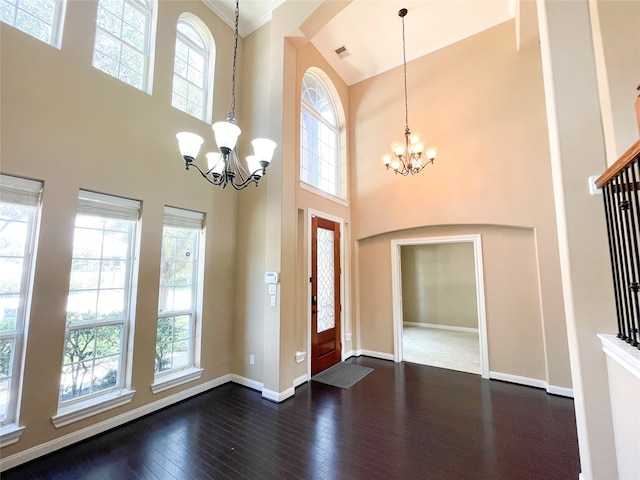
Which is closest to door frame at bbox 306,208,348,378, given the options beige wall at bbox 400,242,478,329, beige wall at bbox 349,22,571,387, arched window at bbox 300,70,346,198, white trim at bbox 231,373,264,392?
beige wall at bbox 349,22,571,387

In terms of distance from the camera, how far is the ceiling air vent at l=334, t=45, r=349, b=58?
501 centimetres

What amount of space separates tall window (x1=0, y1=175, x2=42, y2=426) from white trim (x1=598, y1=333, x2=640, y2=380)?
4.32m

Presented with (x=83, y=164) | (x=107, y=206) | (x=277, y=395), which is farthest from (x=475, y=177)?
(x=83, y=164)

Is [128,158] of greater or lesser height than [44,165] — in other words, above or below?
above

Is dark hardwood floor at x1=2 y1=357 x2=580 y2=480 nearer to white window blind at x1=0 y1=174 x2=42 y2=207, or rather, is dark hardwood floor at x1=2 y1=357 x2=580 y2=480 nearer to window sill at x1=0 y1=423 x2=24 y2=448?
window sill at x1=0 y1=423 x2=24 y2=448

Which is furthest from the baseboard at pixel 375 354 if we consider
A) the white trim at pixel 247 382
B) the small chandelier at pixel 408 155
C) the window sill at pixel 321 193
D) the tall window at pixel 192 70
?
the tall window at pixel 192 70

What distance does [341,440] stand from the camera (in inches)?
106

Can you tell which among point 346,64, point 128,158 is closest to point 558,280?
point 346,64

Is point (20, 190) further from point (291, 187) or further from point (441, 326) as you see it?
point (441, 326)

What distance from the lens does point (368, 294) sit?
5383 mm

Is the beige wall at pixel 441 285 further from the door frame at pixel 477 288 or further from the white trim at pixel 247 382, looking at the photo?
the white trim at pixel 247 382

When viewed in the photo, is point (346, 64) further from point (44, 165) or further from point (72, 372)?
point (72, 372)

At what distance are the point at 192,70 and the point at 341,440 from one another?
496 cm

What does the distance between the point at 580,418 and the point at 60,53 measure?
17.6ft
